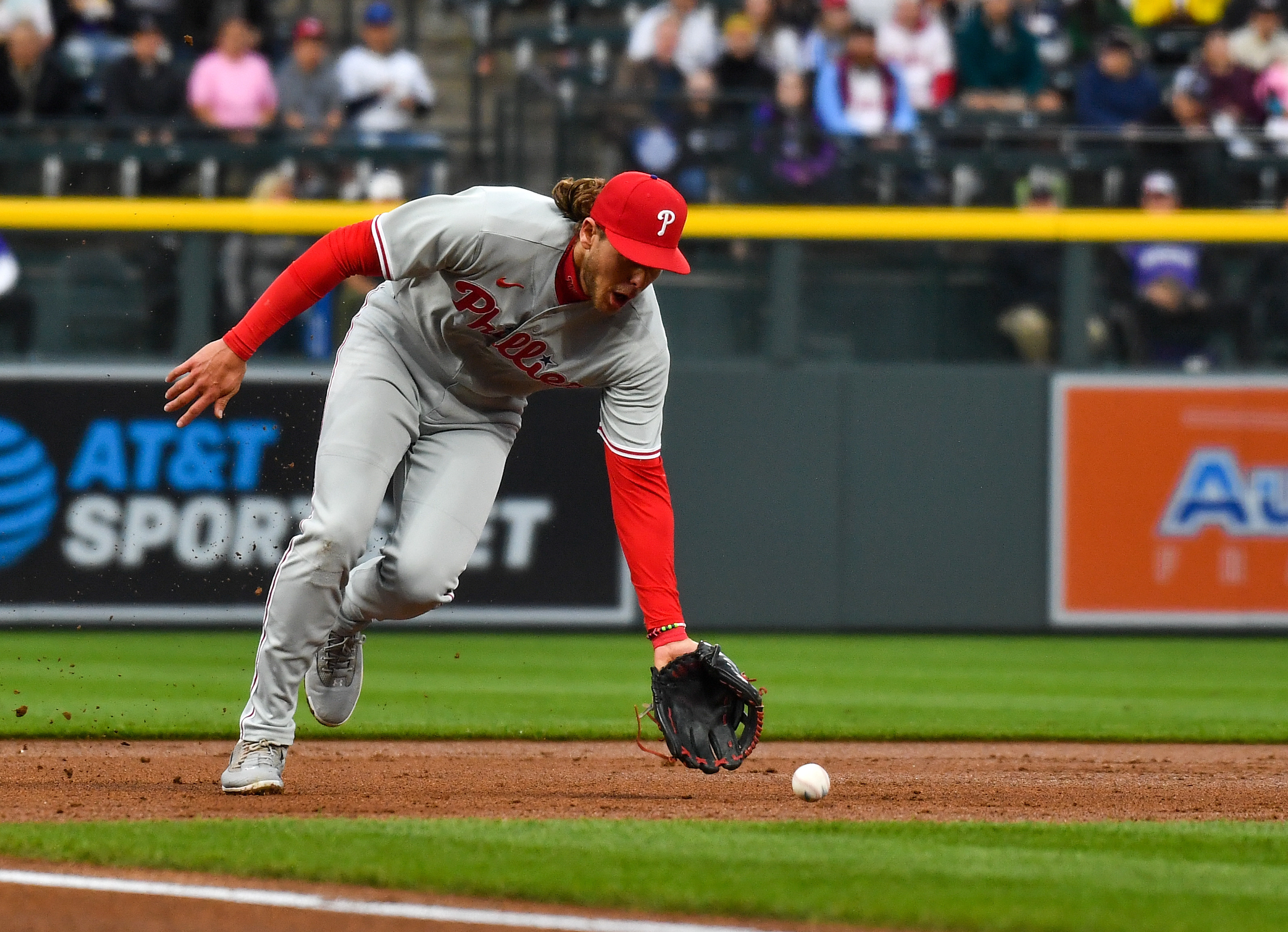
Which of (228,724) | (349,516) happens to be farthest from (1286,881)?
(228,724)

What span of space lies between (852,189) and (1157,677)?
11.1ft

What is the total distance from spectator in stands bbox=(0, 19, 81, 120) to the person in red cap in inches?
260

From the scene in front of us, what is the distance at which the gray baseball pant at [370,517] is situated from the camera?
16.2 ft

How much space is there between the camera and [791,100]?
448 inches

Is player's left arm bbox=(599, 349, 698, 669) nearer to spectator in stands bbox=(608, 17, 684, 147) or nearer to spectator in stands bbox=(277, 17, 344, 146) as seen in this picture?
spectator in stands bbox=(608, 17, 684, 147)

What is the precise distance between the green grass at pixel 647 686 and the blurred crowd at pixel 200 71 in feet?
10.6

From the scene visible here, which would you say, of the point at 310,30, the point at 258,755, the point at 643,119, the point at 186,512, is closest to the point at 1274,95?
the point at 643,119

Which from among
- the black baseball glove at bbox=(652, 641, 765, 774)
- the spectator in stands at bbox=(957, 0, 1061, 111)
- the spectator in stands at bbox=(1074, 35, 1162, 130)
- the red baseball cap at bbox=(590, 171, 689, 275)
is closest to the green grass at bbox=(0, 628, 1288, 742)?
the black baseball glove at bbox=(652, 641, 765, 774)

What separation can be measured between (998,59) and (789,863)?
921cm

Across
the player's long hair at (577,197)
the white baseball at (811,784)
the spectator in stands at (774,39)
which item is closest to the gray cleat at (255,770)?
the white baseball at (811,784)

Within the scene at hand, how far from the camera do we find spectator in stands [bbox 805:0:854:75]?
11969mm

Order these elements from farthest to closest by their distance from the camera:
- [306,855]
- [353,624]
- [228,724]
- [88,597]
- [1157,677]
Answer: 1. [88,597]
2. [1157,677]
3. [228,724]
4. [353,624]
5. [306,855]

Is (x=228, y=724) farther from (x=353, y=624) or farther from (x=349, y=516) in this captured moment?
(x=349, y=516)

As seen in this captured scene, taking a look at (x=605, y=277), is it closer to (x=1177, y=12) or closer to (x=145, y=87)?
(x=145, y=87)
